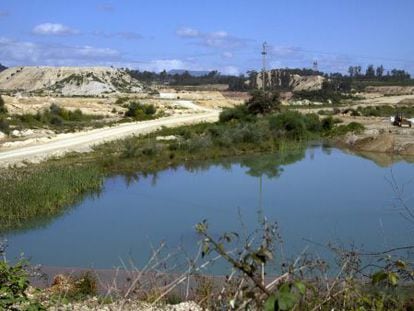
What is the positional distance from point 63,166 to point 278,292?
25.1m

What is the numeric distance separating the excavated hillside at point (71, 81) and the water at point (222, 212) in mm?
84244

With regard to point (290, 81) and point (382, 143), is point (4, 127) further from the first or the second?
point (290, 81)

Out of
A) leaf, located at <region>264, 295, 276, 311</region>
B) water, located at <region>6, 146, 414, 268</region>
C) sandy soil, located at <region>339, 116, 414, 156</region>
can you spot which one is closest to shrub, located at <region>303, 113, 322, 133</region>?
sandy soil, located at <region>339, 116, 414, 156</region>

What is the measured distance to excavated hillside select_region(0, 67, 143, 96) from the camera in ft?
376

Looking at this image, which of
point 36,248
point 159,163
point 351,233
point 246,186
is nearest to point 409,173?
point 246,186

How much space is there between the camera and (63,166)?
26.9m

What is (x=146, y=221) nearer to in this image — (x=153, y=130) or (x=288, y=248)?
(x=288, y=248)

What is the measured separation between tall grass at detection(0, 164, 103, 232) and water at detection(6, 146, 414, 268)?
561mm

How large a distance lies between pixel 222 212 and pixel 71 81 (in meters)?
105

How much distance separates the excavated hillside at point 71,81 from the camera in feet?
376

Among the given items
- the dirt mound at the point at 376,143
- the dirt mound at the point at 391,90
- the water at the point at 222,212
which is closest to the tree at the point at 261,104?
the dirt mound at the point at 376,143

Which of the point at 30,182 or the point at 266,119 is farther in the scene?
the point at 266,119

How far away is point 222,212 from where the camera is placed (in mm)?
20500

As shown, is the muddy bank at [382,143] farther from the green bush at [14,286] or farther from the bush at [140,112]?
the green bush at [14,286]
